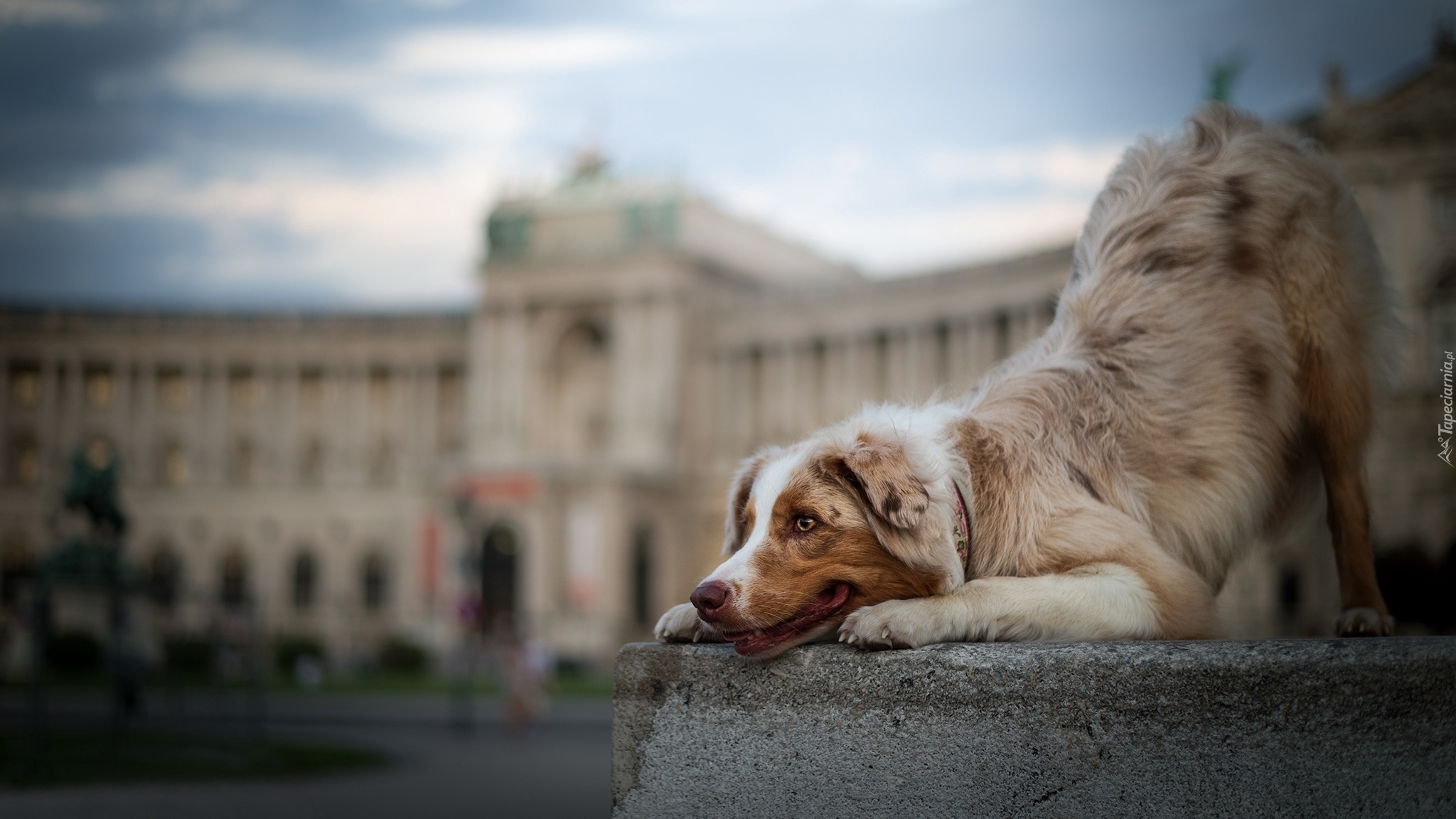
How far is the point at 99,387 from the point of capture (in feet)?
234

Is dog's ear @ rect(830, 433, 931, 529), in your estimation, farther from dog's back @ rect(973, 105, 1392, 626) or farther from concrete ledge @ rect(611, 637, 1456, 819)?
dog's back @ rect(973, 105, 1392, 626)

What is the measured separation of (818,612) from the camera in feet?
10.9

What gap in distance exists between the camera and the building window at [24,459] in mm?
70206

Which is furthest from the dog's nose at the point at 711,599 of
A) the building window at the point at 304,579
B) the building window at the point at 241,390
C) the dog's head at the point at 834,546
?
the building window at the point at 241,390

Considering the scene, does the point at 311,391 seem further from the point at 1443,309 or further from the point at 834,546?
the point at 834,546

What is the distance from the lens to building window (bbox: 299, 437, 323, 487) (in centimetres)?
7100

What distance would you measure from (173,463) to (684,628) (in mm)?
73882

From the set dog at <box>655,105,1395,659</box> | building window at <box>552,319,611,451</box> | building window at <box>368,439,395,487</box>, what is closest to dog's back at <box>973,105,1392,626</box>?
dog at <box>655,105,1395,659</box>

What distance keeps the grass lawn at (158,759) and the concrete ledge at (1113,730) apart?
15212 mm

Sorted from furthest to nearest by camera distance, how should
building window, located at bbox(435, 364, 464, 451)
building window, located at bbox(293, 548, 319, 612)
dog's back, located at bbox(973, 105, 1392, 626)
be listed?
building window, located at bbox(435, 364, 464, 451), building window, located at bbox(293, 548, 319, 612), dog's back, located at bbox(973, 105, 1392, 626)

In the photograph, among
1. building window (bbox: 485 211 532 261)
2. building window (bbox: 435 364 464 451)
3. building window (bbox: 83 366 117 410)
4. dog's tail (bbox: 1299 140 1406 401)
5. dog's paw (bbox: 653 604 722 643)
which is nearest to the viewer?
dog's paw (bbox: 653 604 722 643)

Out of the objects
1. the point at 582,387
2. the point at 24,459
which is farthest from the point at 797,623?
the point at 24,459

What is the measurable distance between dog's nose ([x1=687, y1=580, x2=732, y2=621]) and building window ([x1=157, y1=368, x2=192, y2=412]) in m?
73.2

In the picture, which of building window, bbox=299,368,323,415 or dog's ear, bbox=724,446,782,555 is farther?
building window, bbox=299,368,323,415
